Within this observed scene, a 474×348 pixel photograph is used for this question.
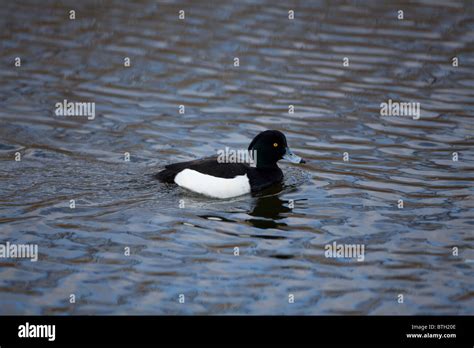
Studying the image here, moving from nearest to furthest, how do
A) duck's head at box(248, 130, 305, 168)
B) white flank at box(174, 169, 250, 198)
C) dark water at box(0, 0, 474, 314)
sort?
dark water at box(0, 0, 474, 314), white flank at box(174, 169, 250, 198), duck's head at box(248, 130, 305, 168)

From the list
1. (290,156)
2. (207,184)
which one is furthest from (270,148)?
(207,184)

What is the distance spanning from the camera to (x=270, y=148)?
40.4ft

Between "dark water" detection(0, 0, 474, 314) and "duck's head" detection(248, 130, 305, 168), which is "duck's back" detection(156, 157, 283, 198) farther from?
"duck's head" detection(248, 130, 305, 168)

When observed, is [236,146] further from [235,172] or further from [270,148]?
[235,172]

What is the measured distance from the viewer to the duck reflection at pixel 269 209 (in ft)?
35.5

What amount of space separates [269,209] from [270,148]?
121cm

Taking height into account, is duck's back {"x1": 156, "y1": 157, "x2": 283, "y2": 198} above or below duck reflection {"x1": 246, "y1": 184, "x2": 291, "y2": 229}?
above

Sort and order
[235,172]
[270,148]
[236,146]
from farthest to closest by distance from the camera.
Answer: [236,146] < [270,148] < [235,172]

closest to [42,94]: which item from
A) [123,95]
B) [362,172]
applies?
[123,95]

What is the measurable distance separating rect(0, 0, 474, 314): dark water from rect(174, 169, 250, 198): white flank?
16cm

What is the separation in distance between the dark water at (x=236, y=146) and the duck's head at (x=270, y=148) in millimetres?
368

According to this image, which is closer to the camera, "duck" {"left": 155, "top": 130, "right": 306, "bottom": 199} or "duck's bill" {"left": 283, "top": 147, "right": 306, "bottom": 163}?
"duck" {"left": 155, "top": 130, "right": 306, "bottom": 199}

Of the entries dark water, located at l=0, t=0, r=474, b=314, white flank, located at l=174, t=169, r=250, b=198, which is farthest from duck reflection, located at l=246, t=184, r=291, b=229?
white flank, located at l=174, t=169, r=250, b=198

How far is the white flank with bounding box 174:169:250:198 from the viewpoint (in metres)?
11.7
